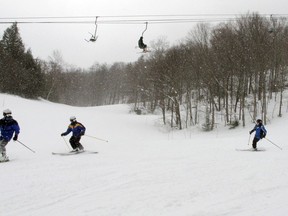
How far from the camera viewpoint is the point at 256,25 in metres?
33.2

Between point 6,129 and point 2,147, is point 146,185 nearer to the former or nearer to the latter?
point 2,147

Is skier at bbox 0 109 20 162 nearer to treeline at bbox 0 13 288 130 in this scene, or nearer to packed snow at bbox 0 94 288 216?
packed snow at bbox 0 94 288 216

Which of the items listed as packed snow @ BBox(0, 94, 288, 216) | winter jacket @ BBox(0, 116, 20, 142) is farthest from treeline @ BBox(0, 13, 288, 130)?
winter jacket @ BBox(0, 116, 20, 142)

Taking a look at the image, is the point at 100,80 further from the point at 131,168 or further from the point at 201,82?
the point at 131,168

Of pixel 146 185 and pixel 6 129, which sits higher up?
pixel 6 129

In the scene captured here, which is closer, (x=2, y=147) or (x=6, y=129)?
(x=2, y=147)

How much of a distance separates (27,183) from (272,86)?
Answer: 39.7m

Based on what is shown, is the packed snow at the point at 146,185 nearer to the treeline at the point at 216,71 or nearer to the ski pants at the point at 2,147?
the ski pants at the point at 2,147

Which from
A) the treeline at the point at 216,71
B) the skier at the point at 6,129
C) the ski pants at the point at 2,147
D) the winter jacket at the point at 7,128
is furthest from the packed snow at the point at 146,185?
the treeline at the point at 216,71

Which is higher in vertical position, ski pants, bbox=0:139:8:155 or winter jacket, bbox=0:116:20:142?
winter jacket, bbox=0:116:20:142

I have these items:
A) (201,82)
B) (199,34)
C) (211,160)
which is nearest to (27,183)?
(211,160)

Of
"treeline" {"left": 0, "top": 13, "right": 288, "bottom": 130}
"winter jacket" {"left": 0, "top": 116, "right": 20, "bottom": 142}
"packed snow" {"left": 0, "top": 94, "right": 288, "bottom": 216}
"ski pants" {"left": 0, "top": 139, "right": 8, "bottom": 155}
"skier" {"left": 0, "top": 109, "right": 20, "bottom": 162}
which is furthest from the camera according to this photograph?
"treeline" {"left": 0, "top": 13, "right": 288, "bottom": 130}

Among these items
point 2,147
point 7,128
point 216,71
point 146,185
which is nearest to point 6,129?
point 7,128

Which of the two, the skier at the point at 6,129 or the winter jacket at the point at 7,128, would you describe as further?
the winter jacket at the point at 7,128
